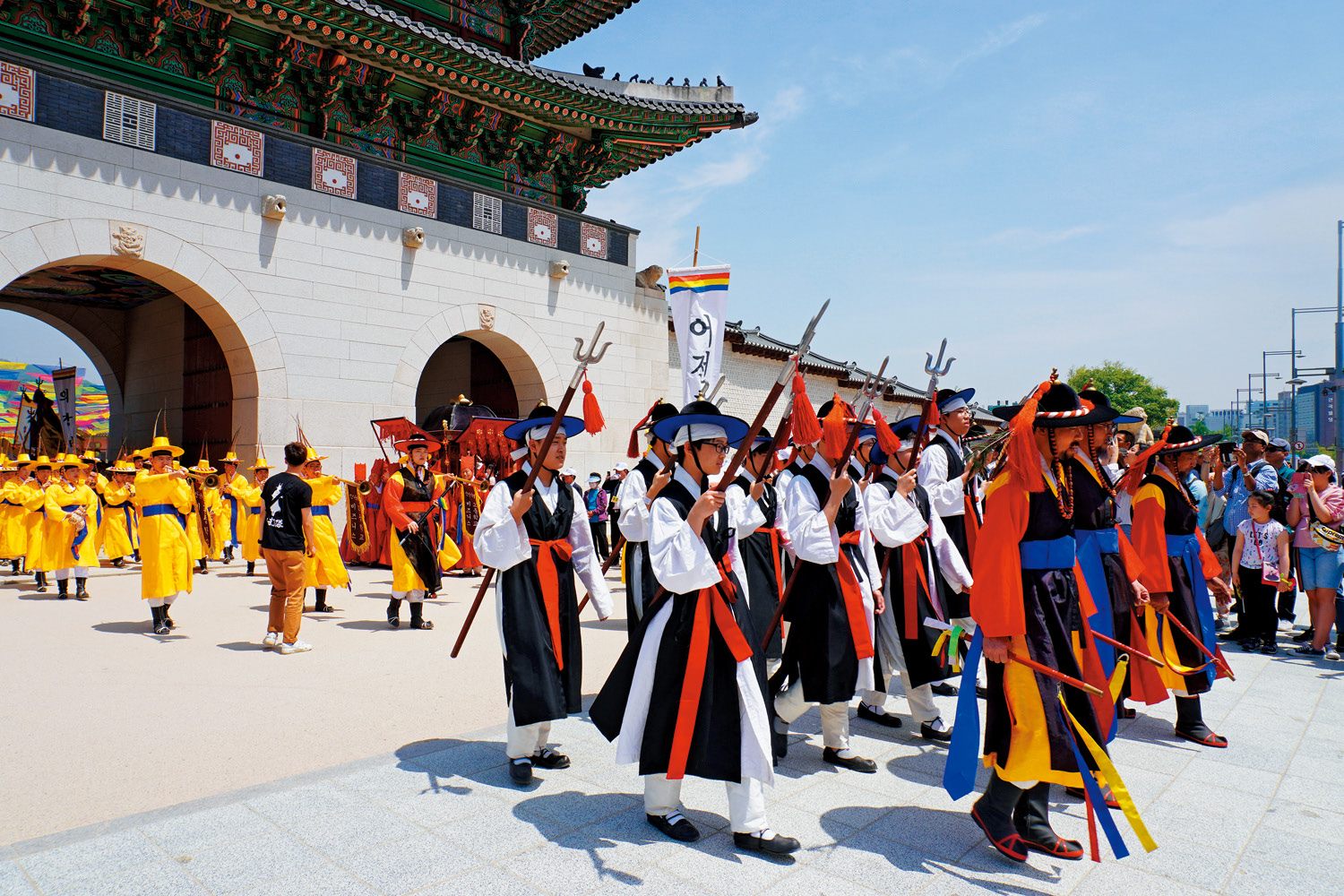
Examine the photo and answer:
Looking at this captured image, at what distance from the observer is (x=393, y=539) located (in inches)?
313

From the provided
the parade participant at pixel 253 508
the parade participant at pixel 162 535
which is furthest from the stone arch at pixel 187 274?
the parade participant at pixel 162 535

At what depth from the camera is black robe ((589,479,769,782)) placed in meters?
3.17

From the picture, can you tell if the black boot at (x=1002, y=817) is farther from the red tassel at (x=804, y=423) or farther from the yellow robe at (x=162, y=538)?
the yellow robe at (x=162, y=538)

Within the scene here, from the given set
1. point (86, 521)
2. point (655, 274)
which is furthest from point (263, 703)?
point (655, 274)

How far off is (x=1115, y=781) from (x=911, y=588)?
6.33ft

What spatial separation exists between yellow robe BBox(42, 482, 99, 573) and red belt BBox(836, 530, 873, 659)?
30.9 ft

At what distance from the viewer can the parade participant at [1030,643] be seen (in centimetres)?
308

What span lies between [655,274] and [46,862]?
1474cm

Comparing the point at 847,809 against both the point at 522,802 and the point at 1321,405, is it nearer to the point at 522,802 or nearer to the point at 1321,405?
the point at 522,802

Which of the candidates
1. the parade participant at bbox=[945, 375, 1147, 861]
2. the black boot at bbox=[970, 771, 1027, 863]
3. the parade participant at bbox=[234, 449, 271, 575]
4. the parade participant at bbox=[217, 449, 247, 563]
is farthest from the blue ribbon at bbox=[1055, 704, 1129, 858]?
the parade participant at bbox=[217, 449, 247, 563]

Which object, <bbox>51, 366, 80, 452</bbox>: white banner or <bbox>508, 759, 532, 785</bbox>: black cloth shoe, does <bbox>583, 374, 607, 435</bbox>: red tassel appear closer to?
<bbox>508, 759, 532, 785</bbox>: black cloth shoe

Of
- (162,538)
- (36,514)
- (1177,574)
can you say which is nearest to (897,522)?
(1177,574)

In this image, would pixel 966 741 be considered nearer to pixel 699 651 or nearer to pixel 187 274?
pixel 699 651

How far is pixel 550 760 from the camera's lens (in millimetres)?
4137
